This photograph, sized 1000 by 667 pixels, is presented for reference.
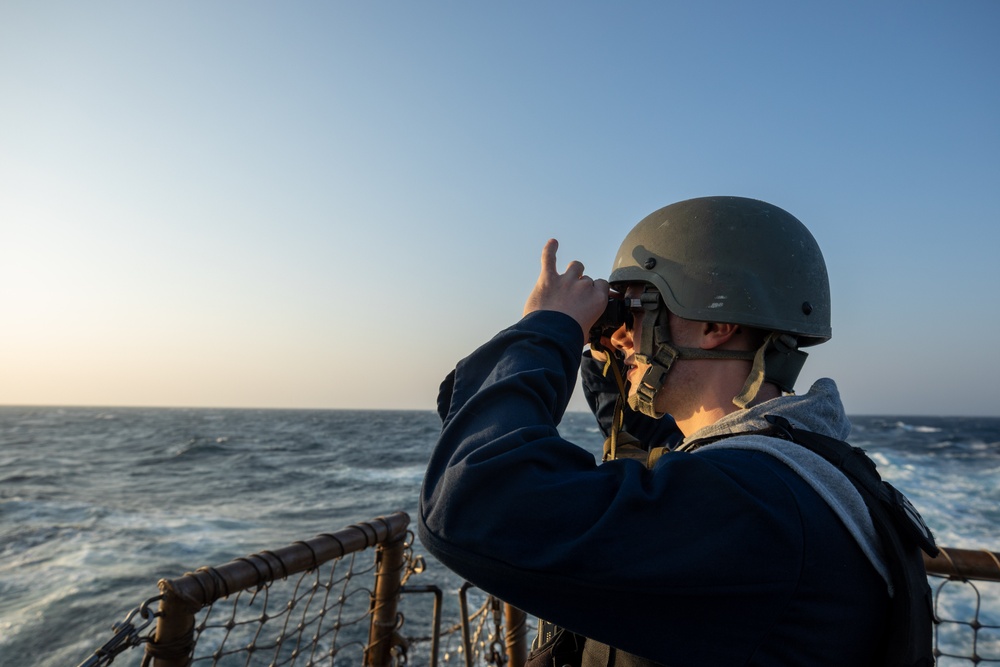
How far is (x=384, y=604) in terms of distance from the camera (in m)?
2.73

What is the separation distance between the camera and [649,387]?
5.32 ft

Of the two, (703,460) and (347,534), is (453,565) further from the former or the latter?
(347,534)

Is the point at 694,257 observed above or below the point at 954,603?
above

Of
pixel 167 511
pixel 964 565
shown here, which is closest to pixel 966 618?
pixel 964 565

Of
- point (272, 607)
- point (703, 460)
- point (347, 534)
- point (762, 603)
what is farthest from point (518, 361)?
point (272, 607)

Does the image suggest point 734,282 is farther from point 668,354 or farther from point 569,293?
point 569,293

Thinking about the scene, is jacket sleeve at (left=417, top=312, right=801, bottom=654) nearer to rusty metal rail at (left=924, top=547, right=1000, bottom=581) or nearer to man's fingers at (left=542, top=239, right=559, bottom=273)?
man's fingers at (left=542, top=239, right=559, bottom=273)

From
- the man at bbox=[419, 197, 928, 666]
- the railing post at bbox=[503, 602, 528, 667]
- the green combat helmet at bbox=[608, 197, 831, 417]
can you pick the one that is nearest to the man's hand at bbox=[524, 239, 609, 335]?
the man at bbox=[419, 197, 928, 666]

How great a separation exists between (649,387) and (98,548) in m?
12.2

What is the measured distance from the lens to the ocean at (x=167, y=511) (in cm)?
797

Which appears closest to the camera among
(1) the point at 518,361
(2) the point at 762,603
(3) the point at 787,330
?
(2) the point at 762,603

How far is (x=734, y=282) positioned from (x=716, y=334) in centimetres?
14

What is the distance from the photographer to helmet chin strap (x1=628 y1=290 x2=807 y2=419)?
1.58 meters

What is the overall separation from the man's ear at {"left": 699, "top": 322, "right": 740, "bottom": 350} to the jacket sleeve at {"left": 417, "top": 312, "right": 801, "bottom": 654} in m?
0.57
